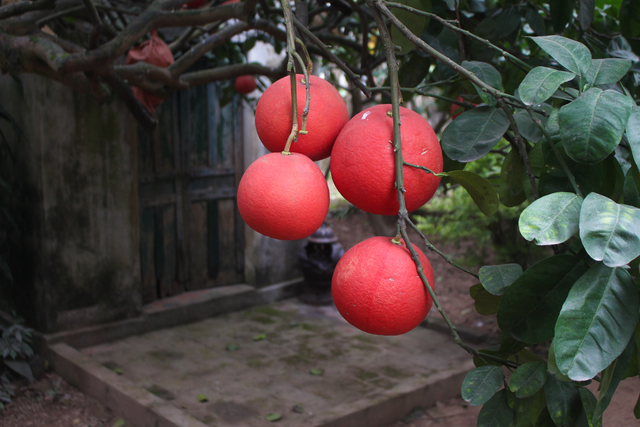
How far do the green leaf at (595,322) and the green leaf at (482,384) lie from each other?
21 centimetres

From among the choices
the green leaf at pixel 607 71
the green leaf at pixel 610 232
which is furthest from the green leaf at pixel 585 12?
the green leaf at pixel 610 232

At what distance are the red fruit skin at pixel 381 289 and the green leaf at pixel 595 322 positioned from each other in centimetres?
23

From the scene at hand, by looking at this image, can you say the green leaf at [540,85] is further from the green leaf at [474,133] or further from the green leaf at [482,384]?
the green leaf at [482,384]

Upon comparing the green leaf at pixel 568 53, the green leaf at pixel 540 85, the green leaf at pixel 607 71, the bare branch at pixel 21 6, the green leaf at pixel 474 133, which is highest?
the bare branch at pixel 21 6

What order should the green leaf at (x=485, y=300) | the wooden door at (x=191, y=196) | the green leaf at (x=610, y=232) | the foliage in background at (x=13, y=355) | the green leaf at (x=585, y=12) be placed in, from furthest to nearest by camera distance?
the wooden door at (x=191, y=196)
the foliage in background at (x=13, y=355)
the green leaf at (x=585, y=12)
the green leaf at (x=485, y=300)
the green leaf at (x=610, y=232)

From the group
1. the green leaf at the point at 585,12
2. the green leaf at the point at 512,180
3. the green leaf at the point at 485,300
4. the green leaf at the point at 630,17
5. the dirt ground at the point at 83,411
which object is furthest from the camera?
the dirt ground at the point at 83,411

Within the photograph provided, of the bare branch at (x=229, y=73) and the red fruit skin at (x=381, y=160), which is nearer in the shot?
the red fruit skin at (x=381, y=160)

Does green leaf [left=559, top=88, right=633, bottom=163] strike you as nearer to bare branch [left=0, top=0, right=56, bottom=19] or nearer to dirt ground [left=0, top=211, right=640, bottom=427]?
bare branch [left=0, top=0, right=56, bottom=19]

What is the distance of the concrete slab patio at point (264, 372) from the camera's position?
350cm

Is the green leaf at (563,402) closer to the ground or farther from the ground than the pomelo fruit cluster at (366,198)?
closer to the ground

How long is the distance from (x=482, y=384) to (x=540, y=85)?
49 centimetres

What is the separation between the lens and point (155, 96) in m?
3.26

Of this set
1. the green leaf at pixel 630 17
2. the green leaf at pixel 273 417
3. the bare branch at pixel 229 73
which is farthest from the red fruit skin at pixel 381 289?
the green leaf at pixel 273 417

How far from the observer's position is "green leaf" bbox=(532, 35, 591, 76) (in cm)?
89
